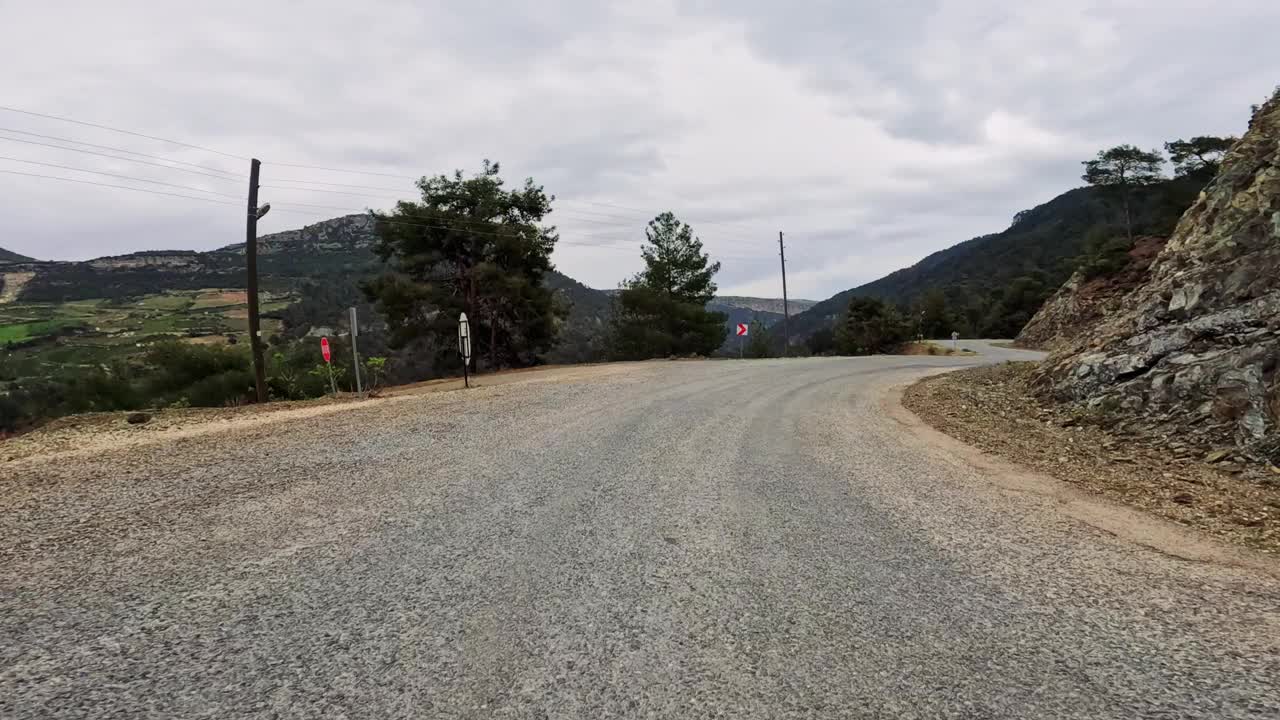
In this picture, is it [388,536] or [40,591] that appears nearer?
[40,591]

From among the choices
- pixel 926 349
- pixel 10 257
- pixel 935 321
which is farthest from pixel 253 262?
pixel 10 257

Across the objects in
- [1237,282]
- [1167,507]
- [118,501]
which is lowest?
[1167,507]

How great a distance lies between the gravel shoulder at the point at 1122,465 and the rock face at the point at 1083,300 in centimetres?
2589

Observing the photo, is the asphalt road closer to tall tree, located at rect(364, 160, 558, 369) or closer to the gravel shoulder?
the gravel shoulder

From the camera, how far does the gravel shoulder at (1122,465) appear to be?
4664mm

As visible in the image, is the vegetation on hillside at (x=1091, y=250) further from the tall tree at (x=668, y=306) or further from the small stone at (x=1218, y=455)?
the small stone at (x=1218, y=455)

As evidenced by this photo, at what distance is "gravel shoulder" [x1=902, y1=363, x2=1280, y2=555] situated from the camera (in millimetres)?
4664

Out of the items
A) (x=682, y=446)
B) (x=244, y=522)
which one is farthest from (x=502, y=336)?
(x=244, y=522)

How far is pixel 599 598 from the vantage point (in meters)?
3.21

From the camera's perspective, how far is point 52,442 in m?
8.15

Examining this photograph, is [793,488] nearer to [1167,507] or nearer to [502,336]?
[1167,507]

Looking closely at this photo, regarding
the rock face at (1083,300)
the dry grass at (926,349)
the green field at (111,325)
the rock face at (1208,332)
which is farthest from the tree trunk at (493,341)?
the rock face at (1083,300)

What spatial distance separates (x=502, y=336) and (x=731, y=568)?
82.8 ft

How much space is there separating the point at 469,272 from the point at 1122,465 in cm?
2394
